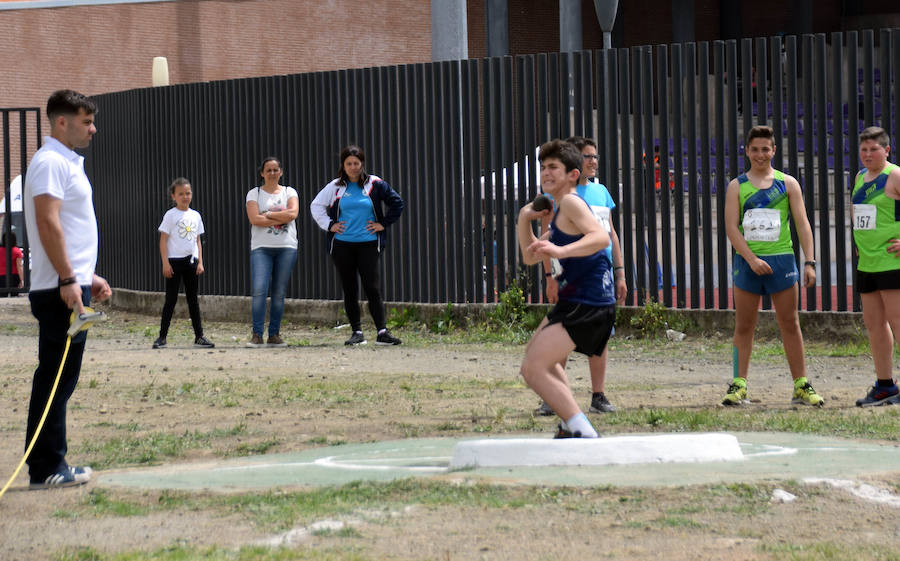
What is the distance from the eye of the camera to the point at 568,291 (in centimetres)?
674

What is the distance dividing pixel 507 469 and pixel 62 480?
2050mm

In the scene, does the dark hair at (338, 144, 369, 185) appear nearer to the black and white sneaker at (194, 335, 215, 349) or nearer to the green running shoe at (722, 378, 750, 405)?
the black and white sneaker at (194, 335, 215, 349)

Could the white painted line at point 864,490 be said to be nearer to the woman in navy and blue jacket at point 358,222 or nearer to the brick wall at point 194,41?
the woman in navy and blue jacket at point 358,222

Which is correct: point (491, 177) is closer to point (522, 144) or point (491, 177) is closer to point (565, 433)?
point (522, 144)

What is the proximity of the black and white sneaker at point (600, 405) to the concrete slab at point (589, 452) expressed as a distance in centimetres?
206

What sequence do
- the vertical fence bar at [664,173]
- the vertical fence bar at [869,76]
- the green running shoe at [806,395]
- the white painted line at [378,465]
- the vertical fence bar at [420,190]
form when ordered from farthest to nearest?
1. the vertical fence bar at [420,190]
2. the vertical fence bar at [664,173]
3. the vertical fence bar at [869,76]
4. the green running shoe at [806,395]
5. the white painted line at [378,465]

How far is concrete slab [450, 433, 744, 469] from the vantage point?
629 centimetres

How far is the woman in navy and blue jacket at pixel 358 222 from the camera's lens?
13.3 meters

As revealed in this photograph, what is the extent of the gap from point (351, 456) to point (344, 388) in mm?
2967

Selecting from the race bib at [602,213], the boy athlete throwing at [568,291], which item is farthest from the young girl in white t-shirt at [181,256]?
the boy athlete throwing at [568,291]

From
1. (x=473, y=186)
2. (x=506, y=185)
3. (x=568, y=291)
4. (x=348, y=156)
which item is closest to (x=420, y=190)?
(x=473, y=186)

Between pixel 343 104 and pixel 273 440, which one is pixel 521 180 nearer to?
pixel 343 104

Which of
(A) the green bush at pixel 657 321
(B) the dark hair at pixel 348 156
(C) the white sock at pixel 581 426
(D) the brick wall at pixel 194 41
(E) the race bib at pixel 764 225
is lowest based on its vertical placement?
(C) the white sock at pixel 581 426

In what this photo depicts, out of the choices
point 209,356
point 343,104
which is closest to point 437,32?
point 343,104
